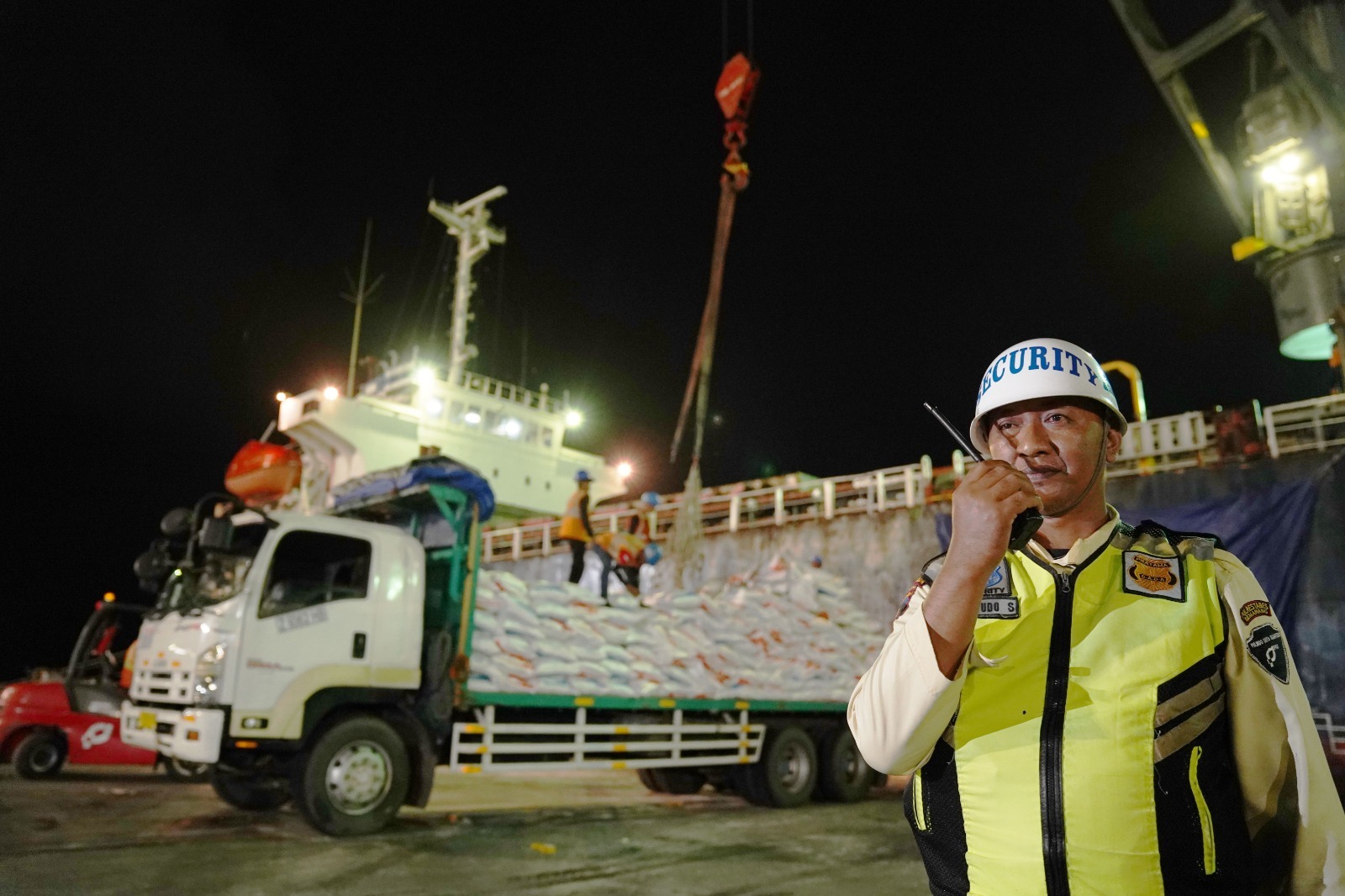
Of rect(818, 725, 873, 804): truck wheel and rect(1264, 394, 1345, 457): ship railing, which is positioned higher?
rect(1264, 394, 1345, 457): ship railing

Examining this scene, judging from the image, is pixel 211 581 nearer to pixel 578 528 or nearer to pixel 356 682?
pixel 356 682

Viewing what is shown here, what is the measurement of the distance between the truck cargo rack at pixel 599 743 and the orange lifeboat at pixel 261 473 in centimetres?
2321

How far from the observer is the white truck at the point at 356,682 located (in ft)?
20.6

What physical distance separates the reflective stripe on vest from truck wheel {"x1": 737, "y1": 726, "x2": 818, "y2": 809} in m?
8.10

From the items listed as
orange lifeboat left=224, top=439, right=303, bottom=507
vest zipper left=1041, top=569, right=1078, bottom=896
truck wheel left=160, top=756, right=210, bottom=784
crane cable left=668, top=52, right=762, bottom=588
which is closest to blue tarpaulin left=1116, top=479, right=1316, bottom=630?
crane cable left=668, top=52, right=762, bottom=588

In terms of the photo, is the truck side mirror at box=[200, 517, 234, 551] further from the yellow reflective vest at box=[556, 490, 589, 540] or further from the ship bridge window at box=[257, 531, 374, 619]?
the yellow reflective vest at box=[556, 490, 589, 540]

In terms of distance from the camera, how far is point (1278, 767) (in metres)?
1.50

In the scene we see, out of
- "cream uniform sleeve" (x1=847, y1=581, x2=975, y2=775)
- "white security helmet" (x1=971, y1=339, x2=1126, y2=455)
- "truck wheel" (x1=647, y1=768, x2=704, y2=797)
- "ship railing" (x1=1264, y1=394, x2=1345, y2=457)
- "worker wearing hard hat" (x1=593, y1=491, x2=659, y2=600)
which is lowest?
"truck wheel" (x1=647, y1=768, x2=704, y2=797)

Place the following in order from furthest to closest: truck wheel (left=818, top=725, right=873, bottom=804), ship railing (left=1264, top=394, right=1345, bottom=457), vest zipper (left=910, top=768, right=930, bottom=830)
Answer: ship railing (left=1264, top=394, right=1345, bottom=457)
truck wheel (left=818, top=725, right=873, bottom=804)
vest zipper (left=910, top=768, right=930, bottom=830)

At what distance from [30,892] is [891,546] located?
13796 millimetres

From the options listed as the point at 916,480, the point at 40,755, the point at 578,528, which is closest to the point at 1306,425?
the point at 916,480

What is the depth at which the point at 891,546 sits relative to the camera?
52.6 feet

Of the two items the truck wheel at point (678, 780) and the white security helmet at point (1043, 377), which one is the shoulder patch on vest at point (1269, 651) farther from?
Result: the truck wheel at point (678, 780)

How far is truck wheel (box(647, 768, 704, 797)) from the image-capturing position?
32.4 feet
